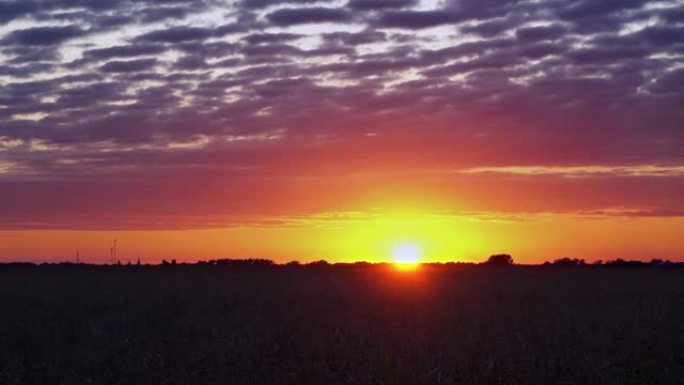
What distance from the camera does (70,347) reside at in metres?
16.3

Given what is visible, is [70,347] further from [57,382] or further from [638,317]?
[638,317]

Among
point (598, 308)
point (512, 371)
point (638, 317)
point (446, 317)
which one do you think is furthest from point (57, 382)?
point (598, 308)

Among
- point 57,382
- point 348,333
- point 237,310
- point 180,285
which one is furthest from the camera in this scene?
point 180,285

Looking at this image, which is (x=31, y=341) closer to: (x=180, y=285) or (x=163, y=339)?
(x=163, y=339)

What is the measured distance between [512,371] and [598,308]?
1120 cm

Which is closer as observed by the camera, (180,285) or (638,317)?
(638,317)

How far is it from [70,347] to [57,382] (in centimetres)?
319

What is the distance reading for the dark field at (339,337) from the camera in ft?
41.5

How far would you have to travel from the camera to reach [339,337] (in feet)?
51.2

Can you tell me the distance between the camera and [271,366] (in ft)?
43.7

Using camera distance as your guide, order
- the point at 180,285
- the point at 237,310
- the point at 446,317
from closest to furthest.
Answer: the point at 446,317 → the point at 237,310 → the point at 180,285

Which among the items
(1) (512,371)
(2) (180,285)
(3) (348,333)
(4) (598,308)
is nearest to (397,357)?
(1) (512,371)

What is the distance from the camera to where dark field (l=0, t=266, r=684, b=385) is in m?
12.6

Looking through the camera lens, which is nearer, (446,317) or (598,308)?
(446,317)
